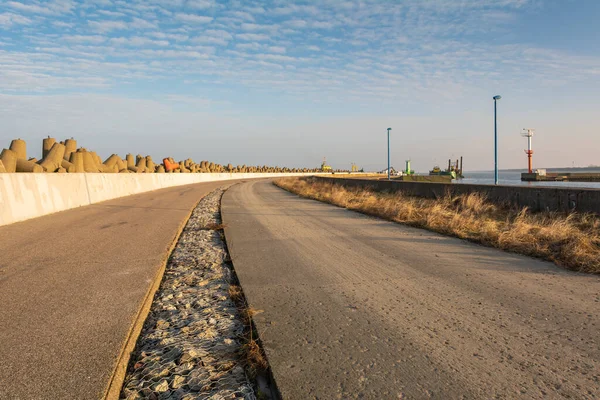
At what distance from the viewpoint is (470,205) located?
42.3ft

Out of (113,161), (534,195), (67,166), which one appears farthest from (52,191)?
(113,161)

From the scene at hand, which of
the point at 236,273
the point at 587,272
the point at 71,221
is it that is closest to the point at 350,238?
the point at 236,273

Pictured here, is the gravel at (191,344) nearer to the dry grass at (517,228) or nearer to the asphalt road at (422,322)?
the asphalt road at (422,322)

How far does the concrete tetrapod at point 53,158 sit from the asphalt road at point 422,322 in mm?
14607

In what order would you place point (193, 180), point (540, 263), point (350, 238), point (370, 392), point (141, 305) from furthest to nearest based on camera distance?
point (193, 180) < point (350, 238) < point (540, 263) < point (141, 305) < point (370, 392)

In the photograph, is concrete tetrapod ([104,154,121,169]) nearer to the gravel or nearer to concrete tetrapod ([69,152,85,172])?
concrete tetrapod ([69,152,85,172])

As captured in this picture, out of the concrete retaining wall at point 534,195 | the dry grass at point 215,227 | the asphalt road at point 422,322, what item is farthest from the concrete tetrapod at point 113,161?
the asphalt road at point 422,322

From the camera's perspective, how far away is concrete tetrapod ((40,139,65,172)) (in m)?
17.6

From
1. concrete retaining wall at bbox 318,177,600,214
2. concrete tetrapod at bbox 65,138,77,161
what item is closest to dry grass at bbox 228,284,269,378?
concrete retaining wall at bbox 318,177,600,214

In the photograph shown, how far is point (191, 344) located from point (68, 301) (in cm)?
198

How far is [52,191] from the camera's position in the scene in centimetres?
1306

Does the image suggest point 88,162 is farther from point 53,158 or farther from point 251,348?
point 251,348

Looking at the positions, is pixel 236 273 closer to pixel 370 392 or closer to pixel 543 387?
pixel 370 392

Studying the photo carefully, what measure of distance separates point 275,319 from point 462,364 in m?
1.82
